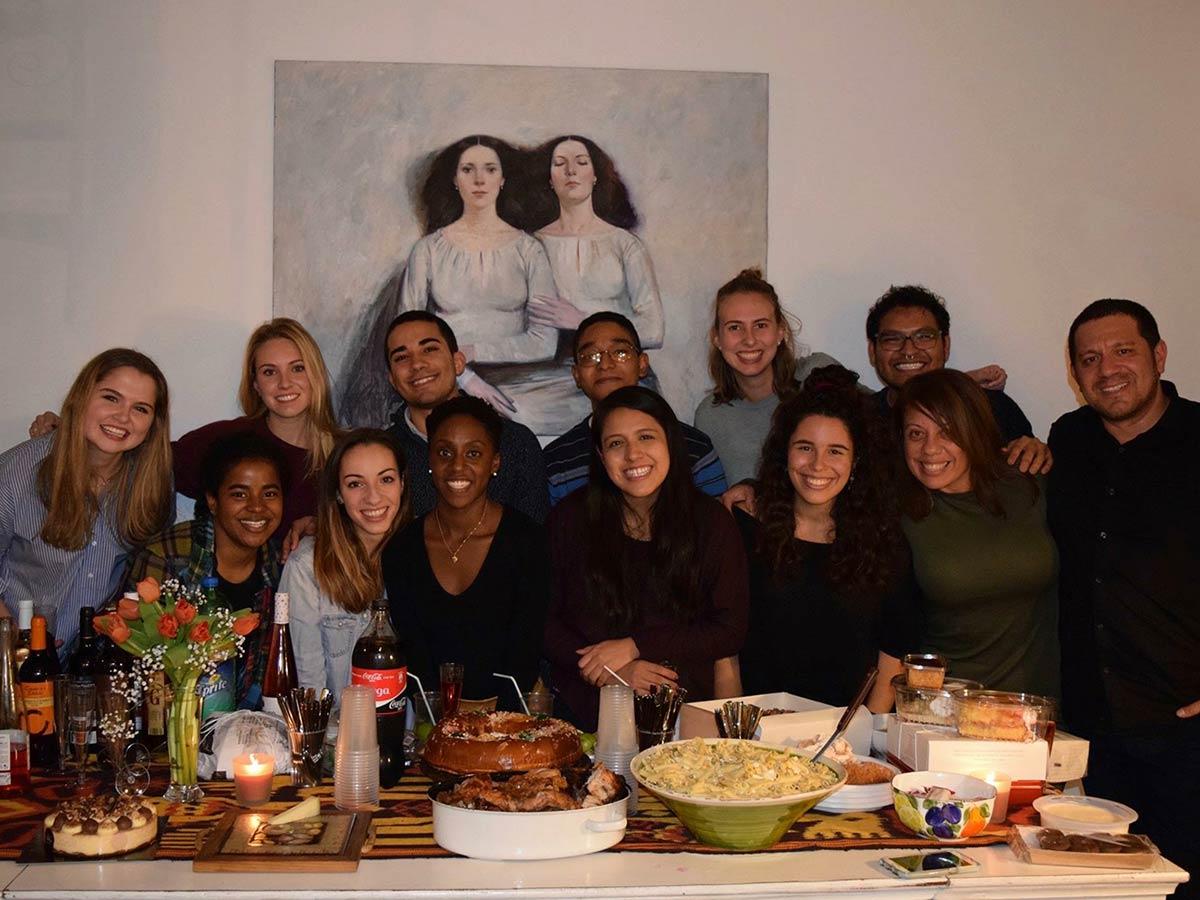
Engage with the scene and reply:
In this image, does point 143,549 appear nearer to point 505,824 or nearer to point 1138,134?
point 505,824

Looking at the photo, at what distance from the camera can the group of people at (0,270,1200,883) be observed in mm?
3057

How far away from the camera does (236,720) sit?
2436 mm

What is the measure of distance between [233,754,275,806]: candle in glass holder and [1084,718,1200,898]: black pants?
2.39 meters

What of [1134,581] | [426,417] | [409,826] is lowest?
[409,826]

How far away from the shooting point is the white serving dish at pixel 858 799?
223 centimetres

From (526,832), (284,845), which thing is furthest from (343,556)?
(526,832)

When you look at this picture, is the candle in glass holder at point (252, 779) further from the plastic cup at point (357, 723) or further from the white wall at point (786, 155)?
the white wall at point (786, 155)

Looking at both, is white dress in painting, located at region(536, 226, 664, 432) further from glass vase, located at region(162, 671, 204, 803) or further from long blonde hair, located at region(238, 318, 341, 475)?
glass vase, located at region(162, 671, 204, 803)

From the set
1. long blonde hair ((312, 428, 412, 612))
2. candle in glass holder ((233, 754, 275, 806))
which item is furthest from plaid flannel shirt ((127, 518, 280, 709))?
candle in glass holder ((233, 754, 275, 806))

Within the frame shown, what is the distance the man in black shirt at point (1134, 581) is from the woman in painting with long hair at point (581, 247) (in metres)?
1.75

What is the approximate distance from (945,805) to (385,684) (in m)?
1.20

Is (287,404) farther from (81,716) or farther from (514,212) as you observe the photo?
(81,716)

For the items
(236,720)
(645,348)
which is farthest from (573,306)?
(236,720)

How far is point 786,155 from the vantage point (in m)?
Answer: 4.52
